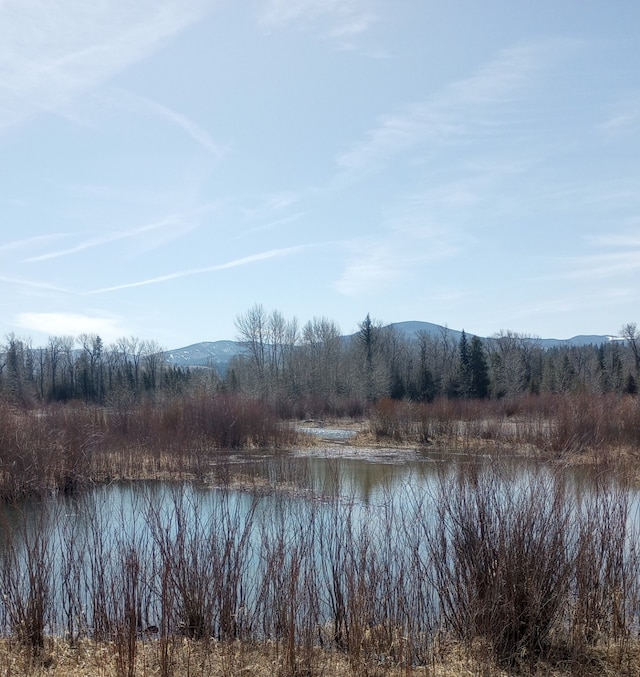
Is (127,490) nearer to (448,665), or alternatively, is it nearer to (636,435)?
(448,665)

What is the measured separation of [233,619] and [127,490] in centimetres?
1211

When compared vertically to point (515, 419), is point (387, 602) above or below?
below

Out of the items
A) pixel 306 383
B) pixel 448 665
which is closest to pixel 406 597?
pixel 448 665

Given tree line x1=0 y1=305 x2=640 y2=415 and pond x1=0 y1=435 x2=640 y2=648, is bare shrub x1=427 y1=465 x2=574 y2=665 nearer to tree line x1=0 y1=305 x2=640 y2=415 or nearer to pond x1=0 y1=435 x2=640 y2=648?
pond x1=0 y1=435 x2=640 y2=648

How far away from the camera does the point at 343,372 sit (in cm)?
6825

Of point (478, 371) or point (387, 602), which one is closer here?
point (387, 602)

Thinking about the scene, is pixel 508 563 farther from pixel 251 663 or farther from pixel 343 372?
pixel 343 372

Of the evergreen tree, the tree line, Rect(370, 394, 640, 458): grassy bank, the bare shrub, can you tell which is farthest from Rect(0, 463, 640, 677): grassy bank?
the evergreen tree

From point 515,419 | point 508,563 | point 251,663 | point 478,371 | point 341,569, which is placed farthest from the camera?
point 478,371

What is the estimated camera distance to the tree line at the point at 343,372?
5753 cm

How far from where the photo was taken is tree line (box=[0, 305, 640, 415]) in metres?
57.5

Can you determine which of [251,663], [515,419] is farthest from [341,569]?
[515,419]

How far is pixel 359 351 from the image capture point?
6900 centimetres

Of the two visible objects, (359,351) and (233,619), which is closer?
(233,619)
